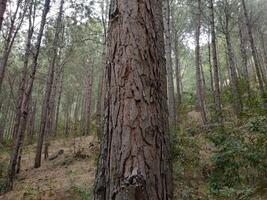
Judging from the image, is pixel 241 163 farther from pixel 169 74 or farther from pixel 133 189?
pixel 169 74

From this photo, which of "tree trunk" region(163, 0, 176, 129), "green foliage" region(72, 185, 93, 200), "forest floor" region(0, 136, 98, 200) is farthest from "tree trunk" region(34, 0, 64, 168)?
"green foliage" region(72, 185, 93, 200)

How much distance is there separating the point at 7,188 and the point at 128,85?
8717mm

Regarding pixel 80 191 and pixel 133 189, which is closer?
pixel 133 189

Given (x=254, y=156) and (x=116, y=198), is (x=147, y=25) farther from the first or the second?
(x=254, y=156)

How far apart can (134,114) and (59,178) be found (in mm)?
8702

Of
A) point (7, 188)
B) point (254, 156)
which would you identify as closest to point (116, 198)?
point (254, 156)

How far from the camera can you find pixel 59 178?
958 cm

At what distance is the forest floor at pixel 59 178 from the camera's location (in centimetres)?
763

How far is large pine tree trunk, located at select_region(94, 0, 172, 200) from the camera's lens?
148 cm

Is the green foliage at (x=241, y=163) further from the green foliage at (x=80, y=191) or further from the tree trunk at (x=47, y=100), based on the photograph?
the tree trunk at (x=47, y=100)

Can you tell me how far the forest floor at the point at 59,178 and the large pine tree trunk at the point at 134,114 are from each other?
5.00m

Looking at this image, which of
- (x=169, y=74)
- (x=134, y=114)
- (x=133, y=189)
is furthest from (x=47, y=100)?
(x=133, y=189)

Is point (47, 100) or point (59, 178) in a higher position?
point (47, 100)

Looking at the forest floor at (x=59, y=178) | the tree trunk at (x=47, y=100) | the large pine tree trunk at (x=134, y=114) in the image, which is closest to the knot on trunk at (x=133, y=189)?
the large pine tree trunk at (x=134, y=114)
